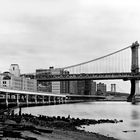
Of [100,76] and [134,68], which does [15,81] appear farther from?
[134,68]

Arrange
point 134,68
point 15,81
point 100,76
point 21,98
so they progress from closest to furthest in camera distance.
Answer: point 21,98, point 100,76, point 134,68, point 15,81

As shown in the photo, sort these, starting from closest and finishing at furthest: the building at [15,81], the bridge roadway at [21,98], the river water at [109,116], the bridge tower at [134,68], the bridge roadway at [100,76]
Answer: the river water at [109,116]
the bridge roadway at [21,98]
the bridge roadway at [100,76]
the bridge tower at [134,68]
the building at [15,81]

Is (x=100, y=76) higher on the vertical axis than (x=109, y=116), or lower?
higher

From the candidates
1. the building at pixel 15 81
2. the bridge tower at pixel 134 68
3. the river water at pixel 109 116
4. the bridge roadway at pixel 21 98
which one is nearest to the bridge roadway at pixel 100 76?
the bridge tower at pixel 134 68

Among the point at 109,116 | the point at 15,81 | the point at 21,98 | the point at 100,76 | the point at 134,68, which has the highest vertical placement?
the point at 134,68

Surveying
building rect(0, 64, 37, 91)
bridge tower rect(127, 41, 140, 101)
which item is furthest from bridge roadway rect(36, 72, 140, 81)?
building rect(0, 64, 37, 91)

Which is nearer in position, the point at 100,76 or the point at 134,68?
the point at 100,76

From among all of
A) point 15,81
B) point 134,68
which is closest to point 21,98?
point 15,81

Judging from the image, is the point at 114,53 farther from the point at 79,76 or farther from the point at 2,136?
the point at 2,136

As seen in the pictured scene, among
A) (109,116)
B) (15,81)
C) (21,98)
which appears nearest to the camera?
(109,116)

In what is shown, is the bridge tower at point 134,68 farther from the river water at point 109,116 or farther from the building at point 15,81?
the river water at point 109,116

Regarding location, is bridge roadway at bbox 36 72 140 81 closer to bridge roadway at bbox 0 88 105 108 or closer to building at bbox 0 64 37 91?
bridge roadway at bbox 0 88 105 108
